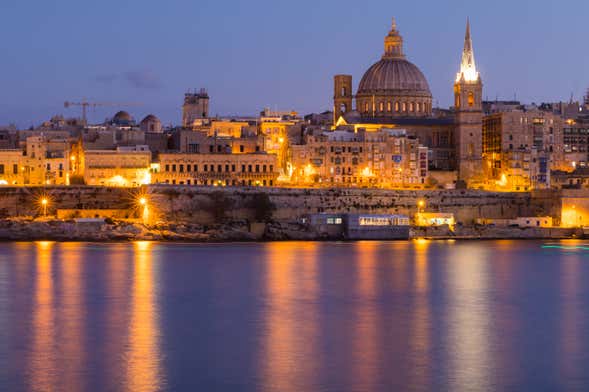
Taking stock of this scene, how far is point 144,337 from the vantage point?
21.6m

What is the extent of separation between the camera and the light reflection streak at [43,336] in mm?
18156

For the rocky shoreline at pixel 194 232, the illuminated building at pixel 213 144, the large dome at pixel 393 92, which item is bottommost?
the rocky shoreline at pixel 194 232

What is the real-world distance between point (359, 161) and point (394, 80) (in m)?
10.6

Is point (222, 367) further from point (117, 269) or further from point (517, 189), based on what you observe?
point (517, 189)

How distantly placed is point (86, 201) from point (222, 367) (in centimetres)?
2488

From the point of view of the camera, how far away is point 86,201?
4300cm

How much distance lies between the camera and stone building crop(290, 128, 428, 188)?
164 feet

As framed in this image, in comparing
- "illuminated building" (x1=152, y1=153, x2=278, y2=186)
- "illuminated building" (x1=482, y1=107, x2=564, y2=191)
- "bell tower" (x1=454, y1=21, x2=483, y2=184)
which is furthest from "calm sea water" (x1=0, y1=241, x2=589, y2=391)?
"bell tower" (x1=454, y1=21, x2=483, y2=184)

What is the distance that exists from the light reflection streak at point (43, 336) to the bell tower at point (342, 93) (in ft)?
104

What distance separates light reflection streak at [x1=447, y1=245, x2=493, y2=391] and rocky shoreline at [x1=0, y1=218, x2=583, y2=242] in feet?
24.1

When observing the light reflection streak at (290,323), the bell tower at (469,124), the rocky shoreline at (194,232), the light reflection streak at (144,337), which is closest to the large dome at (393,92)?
A: the bell tower at (469,124)

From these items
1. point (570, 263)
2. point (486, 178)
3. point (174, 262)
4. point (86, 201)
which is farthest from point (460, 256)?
point (486, 178)

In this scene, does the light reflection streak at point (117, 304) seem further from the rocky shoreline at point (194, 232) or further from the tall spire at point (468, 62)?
the tall spire at point (468, 62)

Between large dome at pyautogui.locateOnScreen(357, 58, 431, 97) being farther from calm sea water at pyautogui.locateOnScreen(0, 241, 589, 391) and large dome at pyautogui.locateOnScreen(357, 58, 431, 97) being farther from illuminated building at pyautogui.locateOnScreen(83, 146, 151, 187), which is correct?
calm sea water at pyautogui.locateOnScreen(0, 241, 589, 391)
